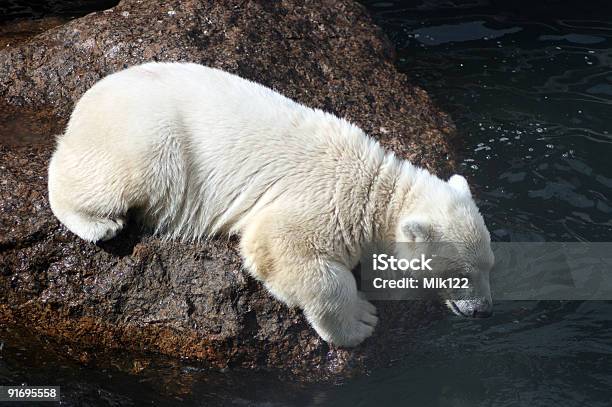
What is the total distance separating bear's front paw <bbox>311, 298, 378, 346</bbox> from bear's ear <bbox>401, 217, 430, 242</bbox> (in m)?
0.61

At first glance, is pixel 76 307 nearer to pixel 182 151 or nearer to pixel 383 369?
pixel 182 151

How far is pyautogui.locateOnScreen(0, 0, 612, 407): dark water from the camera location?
5234 millimetres

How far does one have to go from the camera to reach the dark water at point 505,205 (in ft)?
17.2

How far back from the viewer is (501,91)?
322 inches

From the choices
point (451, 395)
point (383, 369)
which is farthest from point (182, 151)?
point (451, 395)

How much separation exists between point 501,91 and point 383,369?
392cm

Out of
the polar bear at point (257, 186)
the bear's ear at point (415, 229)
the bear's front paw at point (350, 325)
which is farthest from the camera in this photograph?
the bear's front paw at point (350, 325)

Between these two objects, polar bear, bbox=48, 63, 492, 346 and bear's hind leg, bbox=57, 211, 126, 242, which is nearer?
polar bear, bbox=48, 63, 492, 346

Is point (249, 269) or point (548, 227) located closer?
point (249, 269)

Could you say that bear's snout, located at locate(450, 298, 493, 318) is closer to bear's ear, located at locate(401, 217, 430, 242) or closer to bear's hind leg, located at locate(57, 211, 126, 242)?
bear's ear, located at locate(401, 217, 430, 242)

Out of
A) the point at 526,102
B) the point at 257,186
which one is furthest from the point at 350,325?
the point at 526,102

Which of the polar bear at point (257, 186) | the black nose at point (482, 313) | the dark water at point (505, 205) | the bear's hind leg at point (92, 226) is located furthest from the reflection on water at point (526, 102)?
the bear's hind leg at point (92, 226)

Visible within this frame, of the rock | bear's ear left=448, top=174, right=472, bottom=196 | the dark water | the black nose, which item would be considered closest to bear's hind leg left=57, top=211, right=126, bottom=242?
the rock

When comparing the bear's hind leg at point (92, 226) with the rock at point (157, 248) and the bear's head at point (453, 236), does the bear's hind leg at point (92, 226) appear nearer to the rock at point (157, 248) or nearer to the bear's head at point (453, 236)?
the rock at point (157, 248)
